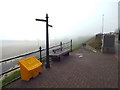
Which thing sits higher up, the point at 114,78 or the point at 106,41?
the point at 106,41

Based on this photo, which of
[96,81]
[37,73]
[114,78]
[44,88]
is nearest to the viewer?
[44,88]

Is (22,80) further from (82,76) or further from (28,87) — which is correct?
(82,76)

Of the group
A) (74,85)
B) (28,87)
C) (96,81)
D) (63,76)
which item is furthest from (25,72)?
(96,81)

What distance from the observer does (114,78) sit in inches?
160

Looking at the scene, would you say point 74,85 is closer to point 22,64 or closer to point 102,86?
point 102,86

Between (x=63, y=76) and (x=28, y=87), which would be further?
(x=63, y=76)

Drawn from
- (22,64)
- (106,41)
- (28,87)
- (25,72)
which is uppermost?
(106,41)

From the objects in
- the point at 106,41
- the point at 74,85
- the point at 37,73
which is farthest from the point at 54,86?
the point at 106,41

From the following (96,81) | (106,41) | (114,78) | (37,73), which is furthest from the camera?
(106,41)

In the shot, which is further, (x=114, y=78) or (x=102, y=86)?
(x=114, y=78)

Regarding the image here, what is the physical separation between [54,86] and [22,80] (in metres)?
1.37

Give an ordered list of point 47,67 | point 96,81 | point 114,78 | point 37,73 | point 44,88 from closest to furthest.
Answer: point 44,88
point 96,81
point 114,78
point 37,73
point 47,67

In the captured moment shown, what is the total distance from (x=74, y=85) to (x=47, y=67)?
7.20 feet

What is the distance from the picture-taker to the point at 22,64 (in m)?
3.85
